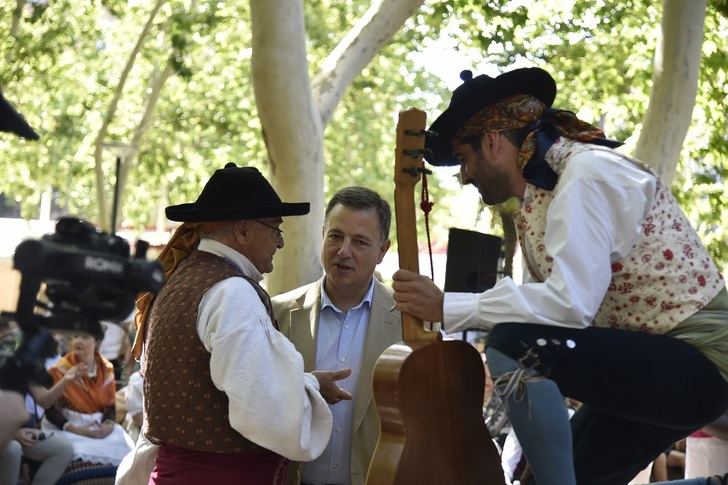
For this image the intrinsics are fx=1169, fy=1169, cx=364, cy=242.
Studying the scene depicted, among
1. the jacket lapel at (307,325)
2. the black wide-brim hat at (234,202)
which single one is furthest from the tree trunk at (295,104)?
the black wide-brim hat at (234,202)

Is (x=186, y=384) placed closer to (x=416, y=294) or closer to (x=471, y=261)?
(x=416, y=294)

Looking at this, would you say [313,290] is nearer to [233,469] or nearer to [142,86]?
[233,469]

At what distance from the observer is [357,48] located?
9953 mm

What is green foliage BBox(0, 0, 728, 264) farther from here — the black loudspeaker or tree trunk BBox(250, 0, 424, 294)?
the black loudspeaker

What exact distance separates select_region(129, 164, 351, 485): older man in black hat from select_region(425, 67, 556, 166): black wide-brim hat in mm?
840

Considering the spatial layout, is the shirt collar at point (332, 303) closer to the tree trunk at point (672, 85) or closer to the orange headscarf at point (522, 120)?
the orange headscarf at point (522, 120)

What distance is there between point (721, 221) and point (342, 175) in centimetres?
1301

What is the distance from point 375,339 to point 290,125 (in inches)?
185

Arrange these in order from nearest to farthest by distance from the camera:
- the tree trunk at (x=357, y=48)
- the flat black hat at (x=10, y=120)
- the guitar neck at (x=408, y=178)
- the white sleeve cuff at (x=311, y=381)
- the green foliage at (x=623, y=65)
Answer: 1. the flat black hat at (x=10, y=120)
2. the guitar neck at (x=408, y=178)
3. the white sleeve cuff at (x=311, y=381)
4. the tree trunk at (x=357, y=48)
5. the green foliage at (x=623, y=65)

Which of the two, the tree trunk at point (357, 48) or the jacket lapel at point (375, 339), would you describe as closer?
the jacket lapel at point (375, 339)

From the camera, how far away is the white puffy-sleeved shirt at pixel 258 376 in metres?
3.65

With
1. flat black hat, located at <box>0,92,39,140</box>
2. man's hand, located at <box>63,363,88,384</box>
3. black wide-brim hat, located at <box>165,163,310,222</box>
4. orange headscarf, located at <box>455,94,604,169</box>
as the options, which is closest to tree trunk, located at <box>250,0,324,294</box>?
man's hand, located at <box>63,363,88,384</box>

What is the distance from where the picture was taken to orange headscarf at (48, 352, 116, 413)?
27.0 feet

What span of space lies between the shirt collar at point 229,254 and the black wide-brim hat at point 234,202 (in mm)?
85
